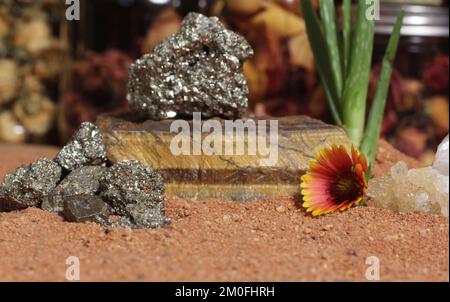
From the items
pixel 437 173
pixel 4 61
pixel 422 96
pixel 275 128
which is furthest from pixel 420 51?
pixel 4 61

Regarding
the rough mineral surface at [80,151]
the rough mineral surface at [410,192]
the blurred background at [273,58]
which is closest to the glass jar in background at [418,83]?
the blurred background at [273,58]

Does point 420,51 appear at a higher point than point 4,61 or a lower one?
higher

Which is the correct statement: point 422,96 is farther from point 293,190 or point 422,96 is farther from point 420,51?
point 293,190

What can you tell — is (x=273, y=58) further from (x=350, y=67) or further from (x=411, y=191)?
(x=411, y=191)

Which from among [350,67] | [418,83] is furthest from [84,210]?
[418,83]

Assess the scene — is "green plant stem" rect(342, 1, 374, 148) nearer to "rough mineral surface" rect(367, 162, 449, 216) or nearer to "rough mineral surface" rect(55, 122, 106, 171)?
"rough mineral surface" rect(367, 162, 449, 216)
